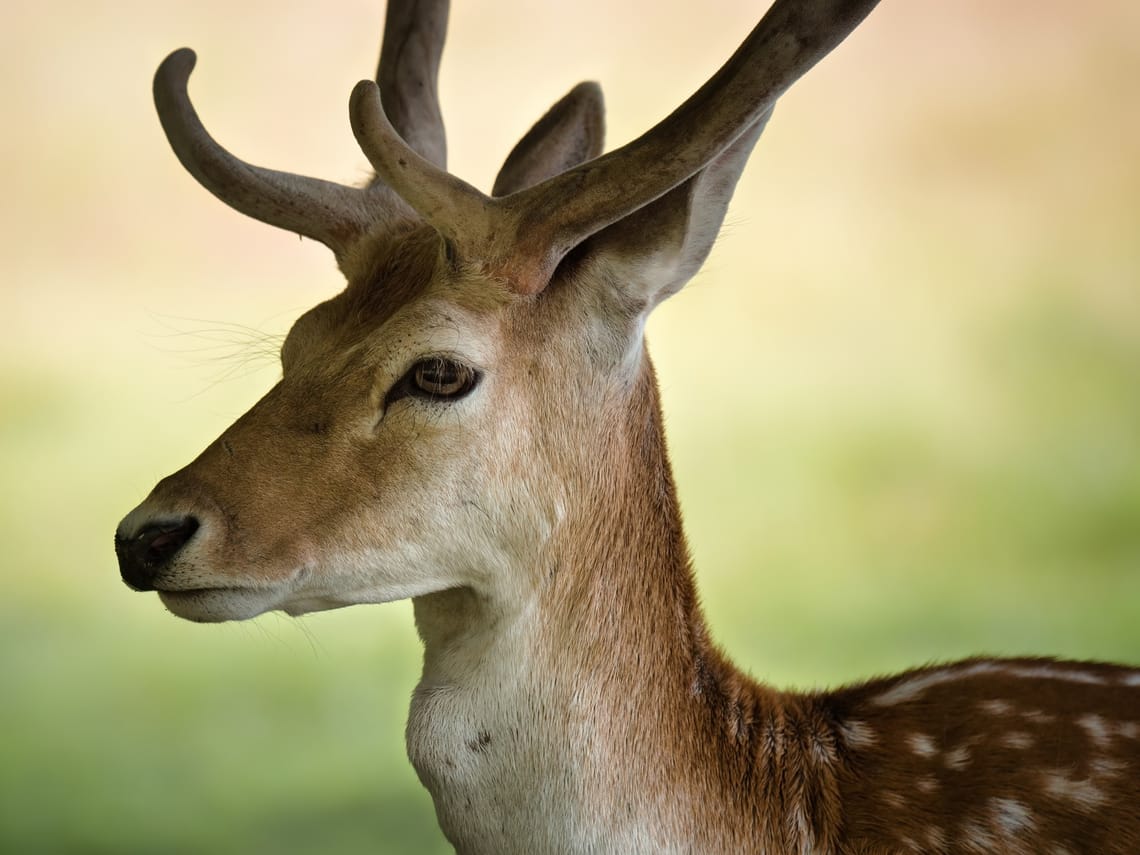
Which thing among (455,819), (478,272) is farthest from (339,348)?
(455,819)

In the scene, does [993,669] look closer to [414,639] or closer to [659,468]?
[659,468]

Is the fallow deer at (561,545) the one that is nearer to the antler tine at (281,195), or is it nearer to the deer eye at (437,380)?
the deer eye at (437,380)

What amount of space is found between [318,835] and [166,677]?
0.67 metres

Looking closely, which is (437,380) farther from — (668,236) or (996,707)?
(996,707)

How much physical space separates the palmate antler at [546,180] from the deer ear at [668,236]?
6 cm

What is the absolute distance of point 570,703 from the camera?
2.29 m

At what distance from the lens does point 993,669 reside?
2682mm

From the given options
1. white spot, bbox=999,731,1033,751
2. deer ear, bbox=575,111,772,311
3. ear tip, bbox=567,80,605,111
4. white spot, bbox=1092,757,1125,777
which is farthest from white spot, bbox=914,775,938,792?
ear tip, bbox=567,80,605,111

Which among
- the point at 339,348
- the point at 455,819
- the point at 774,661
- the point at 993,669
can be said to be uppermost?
the point at 774,661

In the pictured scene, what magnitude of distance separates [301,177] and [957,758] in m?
1.49

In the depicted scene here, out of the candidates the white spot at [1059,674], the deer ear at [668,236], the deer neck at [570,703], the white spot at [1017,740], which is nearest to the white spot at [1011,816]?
the white spot at [1017,740]

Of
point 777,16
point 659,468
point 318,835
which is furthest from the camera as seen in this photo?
point 318,835

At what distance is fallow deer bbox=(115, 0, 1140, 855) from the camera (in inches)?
84.6

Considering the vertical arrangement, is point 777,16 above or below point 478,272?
above
